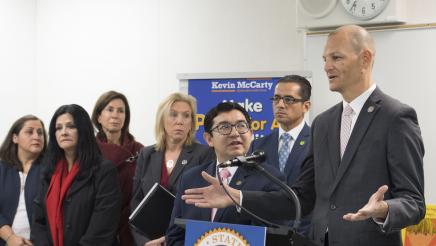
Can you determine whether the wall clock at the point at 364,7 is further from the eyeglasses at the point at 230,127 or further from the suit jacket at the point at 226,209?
the suit jacket at the point at 226,209

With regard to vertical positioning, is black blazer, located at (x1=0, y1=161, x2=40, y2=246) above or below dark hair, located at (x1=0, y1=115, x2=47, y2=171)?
below

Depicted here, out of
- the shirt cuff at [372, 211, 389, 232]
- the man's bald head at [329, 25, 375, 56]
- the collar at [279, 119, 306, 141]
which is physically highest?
the man's bald head at [329, 25, 375, 56]

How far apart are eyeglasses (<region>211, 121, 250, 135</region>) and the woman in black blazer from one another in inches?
51.4

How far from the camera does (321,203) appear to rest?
252cm

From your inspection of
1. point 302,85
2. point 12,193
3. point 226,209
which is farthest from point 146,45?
point 226,209

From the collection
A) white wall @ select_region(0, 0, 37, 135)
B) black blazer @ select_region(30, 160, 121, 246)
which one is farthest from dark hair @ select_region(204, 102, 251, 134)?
white wall @ select_region(0, 0, 37, 135)

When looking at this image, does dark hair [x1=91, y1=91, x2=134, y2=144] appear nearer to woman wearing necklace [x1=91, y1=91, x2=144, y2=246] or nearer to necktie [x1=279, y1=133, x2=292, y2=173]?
woman wearing necklace [x1=91, y1=91, x2=144, y2=246]

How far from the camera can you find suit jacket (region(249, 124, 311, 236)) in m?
3.54

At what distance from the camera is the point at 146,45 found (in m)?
6.46

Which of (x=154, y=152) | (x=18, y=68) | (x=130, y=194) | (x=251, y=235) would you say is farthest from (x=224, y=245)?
(x=18, y=68)

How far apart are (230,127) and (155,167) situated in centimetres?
109

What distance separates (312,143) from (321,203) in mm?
273

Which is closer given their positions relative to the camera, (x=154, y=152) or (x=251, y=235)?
(x=251, y=235)

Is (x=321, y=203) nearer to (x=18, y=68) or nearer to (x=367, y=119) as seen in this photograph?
(x=367, y=119)
